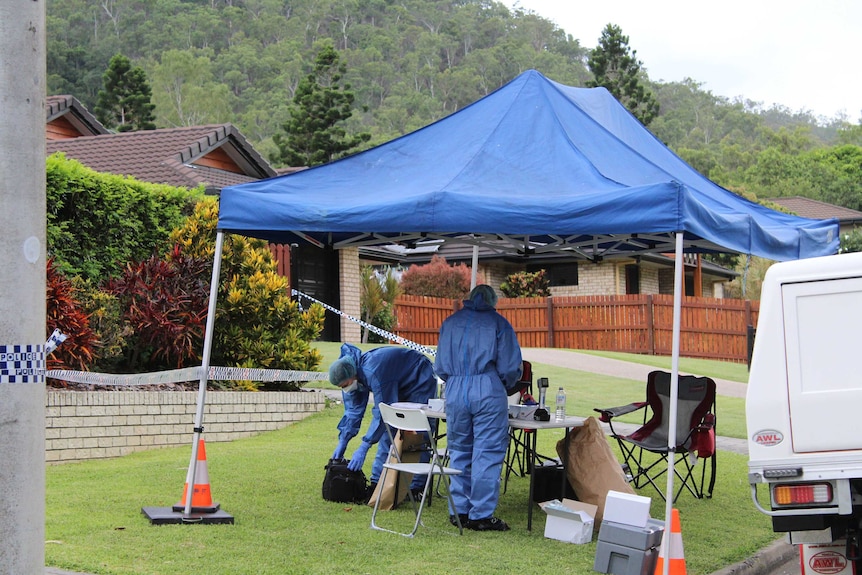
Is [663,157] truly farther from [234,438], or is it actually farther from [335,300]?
[335,300]

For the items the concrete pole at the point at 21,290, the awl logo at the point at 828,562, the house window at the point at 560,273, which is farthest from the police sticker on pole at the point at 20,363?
the house window at the point at 560,273

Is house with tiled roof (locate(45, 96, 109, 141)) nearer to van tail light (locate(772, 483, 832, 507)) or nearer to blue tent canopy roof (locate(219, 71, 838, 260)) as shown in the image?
blue tent canopy roof (locate(219, 71, 838, 260))

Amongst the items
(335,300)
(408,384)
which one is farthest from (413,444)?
(335,300)

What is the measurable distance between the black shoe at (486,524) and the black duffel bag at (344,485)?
1236mm

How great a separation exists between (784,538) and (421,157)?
4372 mm

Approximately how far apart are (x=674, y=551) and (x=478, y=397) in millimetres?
2124

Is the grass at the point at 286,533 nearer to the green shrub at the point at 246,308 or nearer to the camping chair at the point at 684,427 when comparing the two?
the camping chair at the point at 684,427

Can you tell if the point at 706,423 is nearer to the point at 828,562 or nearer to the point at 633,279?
the point at 828,562

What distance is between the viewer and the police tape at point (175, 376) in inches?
438

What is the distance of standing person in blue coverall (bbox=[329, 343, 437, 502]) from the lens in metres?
8.76

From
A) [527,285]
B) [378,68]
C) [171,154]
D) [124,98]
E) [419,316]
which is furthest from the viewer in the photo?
[378,68]

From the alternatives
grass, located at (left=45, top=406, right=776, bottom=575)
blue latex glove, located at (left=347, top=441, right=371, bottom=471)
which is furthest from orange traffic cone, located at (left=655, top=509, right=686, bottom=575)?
blue latex glove, located at (left=347, top=441, right=371, bottom=471)

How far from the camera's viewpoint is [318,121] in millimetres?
40781

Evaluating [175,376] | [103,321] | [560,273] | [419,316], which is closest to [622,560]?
[175,376]
